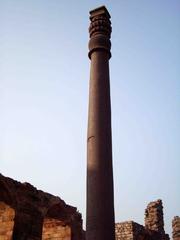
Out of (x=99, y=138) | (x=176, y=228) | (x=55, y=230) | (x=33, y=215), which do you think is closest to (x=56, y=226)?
(x=55, y=230)

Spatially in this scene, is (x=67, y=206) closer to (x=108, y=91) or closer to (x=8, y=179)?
(x=8, y=179)

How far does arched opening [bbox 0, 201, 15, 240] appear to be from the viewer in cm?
919

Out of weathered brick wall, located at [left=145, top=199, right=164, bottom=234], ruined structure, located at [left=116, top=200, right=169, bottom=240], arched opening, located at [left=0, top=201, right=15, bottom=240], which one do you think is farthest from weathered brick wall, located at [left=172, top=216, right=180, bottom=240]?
arched opening, located at [left=0, top=201, right=15, bottom=240]

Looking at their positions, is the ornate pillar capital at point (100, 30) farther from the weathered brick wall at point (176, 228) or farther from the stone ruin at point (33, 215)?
the weathered brick wall at point (176, 228)

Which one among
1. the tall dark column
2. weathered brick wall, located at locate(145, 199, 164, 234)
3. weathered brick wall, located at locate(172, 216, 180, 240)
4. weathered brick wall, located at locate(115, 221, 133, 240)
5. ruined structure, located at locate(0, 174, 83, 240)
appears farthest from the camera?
weathered brick wall, located at locate(172, 216, 180, 240)

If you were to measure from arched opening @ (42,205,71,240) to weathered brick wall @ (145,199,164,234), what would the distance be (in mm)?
6762

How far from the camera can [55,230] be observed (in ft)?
38.8

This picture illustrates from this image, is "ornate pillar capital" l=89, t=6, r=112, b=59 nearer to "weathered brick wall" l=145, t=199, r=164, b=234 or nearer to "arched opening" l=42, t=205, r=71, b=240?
"arched opening" l=42, t=205, r=71, b=240

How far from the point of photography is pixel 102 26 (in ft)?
22.2

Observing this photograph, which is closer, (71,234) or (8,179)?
(8,179)

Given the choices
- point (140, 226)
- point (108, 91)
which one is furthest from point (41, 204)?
point (140, 226)

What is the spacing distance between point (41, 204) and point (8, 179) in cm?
155

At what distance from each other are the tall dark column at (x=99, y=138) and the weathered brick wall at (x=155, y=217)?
12.3m

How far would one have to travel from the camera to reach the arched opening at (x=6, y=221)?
919 centimetres
